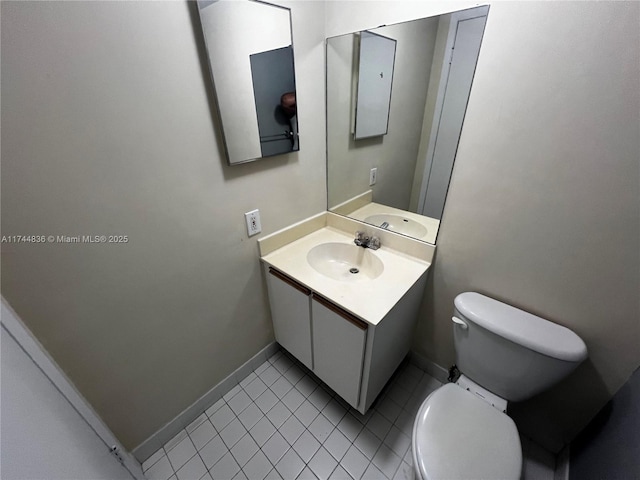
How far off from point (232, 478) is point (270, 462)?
0.17 meters

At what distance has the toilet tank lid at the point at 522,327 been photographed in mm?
875

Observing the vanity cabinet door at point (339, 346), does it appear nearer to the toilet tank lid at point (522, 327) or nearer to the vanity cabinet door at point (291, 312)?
the vanity cabinet door at point (291, 312)

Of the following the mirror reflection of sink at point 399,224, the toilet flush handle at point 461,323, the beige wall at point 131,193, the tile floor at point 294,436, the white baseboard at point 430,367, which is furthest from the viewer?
the white baseboard at point 430,367

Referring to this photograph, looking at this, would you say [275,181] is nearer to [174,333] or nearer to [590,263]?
[174,333]

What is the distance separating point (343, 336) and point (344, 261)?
51 centimetres

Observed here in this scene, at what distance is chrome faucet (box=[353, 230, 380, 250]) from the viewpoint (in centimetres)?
136

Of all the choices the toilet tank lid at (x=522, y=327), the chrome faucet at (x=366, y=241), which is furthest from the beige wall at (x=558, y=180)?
the chrome faucet at (x=366, y=241)

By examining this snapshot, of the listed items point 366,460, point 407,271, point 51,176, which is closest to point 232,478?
point 366,460

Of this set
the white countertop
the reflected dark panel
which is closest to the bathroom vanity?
the white countertop

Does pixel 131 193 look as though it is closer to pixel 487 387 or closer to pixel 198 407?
pixel 198 407

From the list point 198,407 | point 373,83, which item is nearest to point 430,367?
point 198,407

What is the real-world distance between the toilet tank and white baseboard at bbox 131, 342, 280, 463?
3.81 ft

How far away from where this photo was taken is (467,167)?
3.28 feet

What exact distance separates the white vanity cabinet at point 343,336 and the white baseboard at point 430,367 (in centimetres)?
23
